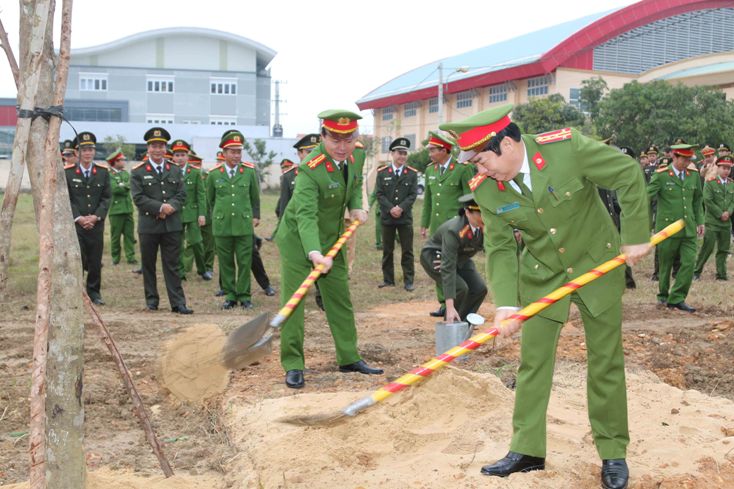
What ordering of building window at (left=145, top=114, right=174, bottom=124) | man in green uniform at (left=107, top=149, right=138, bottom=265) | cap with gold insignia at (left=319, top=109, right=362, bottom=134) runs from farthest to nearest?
building window at (left=145, top=114, right=174, bottom=124) → man in green uniform at (left=107, top=149, right=138, bottom=265) → cap with gold insignia at (left=319, top=109, right=362, bottom=134)

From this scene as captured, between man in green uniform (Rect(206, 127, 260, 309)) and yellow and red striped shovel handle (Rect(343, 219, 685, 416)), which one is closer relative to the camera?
yellow and red striped shovel handle (Rect(343, 219, 685, 416))

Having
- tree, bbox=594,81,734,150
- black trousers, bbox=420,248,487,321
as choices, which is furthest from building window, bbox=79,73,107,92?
black trousers, bbox=420,248,487,321

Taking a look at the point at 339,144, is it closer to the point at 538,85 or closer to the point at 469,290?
the point at 469,290

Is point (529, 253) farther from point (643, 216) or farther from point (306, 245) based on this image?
point (306, 245)

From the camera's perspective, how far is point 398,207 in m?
11.5

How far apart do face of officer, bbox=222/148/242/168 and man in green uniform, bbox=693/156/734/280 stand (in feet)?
23.8

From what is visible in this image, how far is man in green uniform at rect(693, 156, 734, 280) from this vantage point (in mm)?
12430

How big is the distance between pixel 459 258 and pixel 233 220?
341cm

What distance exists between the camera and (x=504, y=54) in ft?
145

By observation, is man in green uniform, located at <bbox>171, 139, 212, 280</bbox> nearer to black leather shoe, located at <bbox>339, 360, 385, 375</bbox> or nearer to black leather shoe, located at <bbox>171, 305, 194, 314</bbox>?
black leather shoe, located at <bbox>171, 305, 194, 314</bbox>

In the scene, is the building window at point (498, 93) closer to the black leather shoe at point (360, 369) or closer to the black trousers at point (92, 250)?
the black trousers at point (92, 250)

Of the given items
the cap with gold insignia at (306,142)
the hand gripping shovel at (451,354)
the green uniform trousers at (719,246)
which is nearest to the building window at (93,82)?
the cap with gold insignia at (306,142)

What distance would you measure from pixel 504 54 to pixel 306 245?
40959 millimetres

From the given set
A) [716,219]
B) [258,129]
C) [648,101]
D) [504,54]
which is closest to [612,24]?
[504,54]
